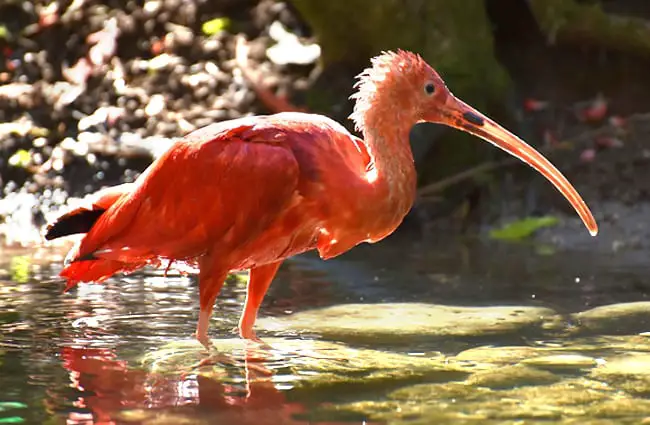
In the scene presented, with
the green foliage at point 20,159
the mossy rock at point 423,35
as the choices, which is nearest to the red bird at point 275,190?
the mossy rock at point 423,35

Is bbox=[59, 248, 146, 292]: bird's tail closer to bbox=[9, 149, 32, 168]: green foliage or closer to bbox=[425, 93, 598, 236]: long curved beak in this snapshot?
bbox=[425, 93, 598, 236]: long curved beak

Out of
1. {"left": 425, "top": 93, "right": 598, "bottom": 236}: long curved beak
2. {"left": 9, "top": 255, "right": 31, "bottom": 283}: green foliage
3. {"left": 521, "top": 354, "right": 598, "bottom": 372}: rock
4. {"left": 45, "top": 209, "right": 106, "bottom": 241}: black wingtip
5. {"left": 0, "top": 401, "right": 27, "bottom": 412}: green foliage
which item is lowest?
{"left": 9, "top": 255, "right": 31, "bottom": 283}: green foliage

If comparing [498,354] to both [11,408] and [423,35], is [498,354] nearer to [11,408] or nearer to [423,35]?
[11,408]

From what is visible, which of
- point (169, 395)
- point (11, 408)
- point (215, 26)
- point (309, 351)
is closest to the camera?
point (11, 408)

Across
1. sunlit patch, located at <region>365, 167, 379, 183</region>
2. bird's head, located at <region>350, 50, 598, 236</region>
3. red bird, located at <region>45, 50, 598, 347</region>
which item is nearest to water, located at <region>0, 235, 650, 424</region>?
red bird, located at <region>45, 50, 598, 347</region>

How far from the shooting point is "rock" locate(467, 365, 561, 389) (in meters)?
4.90

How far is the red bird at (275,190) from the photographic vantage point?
5.51 meters

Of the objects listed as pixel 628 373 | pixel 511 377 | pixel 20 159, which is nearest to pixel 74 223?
pixel 511 377

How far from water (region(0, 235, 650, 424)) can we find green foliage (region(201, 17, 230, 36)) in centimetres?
427

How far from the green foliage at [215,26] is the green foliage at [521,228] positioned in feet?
12.5

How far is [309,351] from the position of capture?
5.57m

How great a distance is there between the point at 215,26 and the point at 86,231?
6507 mm

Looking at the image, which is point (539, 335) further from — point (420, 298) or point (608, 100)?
point (608, 100)

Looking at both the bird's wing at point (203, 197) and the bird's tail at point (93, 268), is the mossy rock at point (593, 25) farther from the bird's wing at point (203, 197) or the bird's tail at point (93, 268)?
the bird's tail at point (93, 268)
